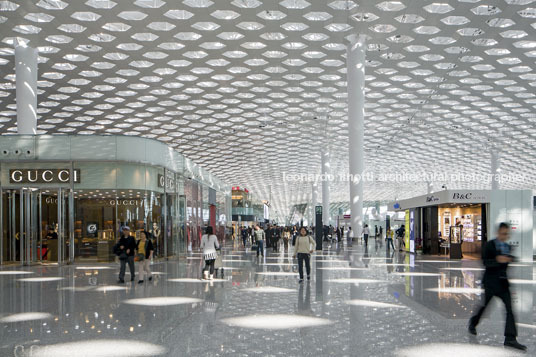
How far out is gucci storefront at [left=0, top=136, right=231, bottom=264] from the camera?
1983 cm

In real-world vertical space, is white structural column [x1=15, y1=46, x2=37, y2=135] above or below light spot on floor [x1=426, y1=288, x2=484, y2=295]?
above

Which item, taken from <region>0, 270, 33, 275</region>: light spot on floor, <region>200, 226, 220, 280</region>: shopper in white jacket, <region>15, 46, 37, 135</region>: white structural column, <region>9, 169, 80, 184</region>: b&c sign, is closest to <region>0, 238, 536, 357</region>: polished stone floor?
<region>200, 226, 220, 280</region>: shopper in white jacket

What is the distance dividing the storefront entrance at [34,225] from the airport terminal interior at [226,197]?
0.06 meters

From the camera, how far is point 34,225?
66.4 feet

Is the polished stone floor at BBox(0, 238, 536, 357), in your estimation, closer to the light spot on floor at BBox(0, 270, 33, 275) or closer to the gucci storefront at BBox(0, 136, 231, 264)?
the light spot on floor at BBox(0, 270, 33, 275)

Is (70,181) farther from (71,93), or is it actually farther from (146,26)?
(71,93)

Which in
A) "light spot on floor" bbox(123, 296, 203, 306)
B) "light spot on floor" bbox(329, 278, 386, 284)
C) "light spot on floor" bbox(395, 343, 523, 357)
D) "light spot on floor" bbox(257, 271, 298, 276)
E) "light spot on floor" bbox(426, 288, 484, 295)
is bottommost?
"light spot on floor" bbox(257, 271, 298, 276)

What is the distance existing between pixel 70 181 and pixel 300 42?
16204mm

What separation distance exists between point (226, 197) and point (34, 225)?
30.1m

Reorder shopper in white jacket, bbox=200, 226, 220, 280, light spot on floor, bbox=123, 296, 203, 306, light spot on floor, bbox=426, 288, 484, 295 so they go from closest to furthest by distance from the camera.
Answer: light spot on floor, bbox=123, 296, 203, 306, light spot on floor, bbox=426, 288, 484, 295, shopper in white jacket, bbox=200, 226, 220, 280

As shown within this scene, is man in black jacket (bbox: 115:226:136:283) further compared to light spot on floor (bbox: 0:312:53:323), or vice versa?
man in black jacket (bbox: 115:226:136:283)

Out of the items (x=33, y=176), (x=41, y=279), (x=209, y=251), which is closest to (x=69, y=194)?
(x=33, y=176)

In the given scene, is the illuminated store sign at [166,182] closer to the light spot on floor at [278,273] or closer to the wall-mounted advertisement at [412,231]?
the light spot on floor at [278,273]

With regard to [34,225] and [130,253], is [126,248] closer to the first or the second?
[130,253]
